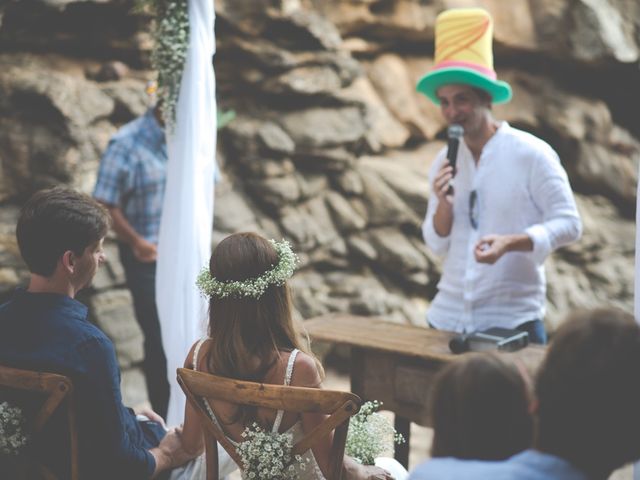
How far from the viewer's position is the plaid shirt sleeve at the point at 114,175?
4148 mm

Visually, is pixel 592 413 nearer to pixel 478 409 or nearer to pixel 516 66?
pixel 478 409

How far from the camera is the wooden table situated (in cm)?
320

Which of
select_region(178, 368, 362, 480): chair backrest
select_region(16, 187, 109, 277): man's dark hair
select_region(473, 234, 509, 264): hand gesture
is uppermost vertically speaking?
select_region(16, 187, 109, 277): man's dark hair

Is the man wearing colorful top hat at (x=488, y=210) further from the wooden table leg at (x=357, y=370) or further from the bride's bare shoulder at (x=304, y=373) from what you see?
the bride's bare shoulder at (x=304, y=373)

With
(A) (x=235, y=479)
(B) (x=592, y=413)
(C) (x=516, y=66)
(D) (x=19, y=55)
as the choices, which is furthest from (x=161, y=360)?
(C) (x=516, y=66)

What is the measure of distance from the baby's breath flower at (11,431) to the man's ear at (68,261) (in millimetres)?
401

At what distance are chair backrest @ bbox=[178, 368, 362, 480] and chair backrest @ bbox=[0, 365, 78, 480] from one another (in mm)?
301

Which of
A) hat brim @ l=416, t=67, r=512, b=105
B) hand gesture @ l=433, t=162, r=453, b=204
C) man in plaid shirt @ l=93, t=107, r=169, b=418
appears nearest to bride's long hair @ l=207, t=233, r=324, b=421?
hand gesture @ l=433, t=162, r=453, b=204

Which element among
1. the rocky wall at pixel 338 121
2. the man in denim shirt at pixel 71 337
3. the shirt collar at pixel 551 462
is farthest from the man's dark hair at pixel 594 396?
the rocky wall at pixel 338 121

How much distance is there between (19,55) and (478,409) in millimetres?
5241

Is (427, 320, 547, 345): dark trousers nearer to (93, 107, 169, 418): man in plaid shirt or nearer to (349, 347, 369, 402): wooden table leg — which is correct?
(349, 347, 369, 402): wooden table leg

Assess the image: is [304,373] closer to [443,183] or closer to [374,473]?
[374,473]

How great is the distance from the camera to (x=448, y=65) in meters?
3.54

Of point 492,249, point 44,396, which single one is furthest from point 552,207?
point 44,396
